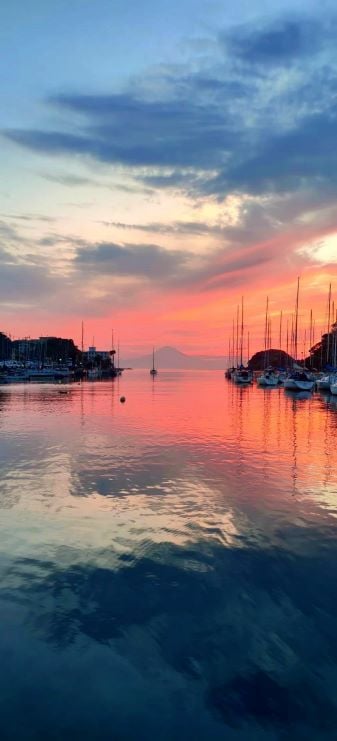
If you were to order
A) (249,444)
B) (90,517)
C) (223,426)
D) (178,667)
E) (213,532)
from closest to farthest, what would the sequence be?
(178,667), (213,532), (90,517), (249,444), (223,426)

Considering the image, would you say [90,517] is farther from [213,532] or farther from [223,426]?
[223,426]

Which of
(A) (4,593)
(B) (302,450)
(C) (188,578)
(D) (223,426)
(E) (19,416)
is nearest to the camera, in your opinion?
(A) (4,593)

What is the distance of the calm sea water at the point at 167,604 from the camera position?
26.7 feet

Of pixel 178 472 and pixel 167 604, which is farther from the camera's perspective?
pixel 178 472

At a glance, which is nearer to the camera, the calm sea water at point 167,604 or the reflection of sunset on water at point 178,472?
the calm sea water at point 167,604

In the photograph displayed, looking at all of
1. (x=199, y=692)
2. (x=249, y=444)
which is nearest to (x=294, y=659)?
(x=199, y=692)

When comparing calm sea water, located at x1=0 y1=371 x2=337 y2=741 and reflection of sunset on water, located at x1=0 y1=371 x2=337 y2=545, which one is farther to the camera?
reflection of sunset on water, located at x1=0 y1=371 x2=337 y2=545

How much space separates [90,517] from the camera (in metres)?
17.4

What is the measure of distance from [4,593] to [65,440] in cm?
2414

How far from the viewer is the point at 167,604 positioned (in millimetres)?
11445

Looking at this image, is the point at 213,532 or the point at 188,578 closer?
the point at 188,578

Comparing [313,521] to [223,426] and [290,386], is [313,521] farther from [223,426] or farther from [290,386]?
[290,386]

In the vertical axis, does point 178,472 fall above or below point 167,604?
above

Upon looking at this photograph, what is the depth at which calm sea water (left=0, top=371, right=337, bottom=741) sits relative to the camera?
320 inches
